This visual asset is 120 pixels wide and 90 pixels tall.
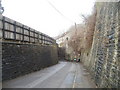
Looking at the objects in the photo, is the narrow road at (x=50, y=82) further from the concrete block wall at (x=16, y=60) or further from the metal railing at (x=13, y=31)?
the metal railing at (x=13, y=31)

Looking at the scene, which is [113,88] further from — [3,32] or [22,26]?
[22,26]

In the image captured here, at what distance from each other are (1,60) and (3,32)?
2230 millimetres

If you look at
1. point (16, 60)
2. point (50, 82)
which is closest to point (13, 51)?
point (16, 60)

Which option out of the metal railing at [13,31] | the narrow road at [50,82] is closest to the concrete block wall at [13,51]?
the metal railing at [13,31]

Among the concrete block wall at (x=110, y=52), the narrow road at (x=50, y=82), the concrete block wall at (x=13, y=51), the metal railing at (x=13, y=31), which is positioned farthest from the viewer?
the metal railing at (x=13, y=31)

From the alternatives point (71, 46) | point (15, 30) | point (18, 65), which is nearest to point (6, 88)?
point (18, 65)

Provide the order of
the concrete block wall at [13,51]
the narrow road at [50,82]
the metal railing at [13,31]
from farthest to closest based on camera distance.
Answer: the metal railing at [13,31] → the concrete block wall at [13,51] → the narrow road at [50,82]

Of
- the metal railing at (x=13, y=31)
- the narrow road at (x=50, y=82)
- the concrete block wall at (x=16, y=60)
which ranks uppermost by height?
the metal railing at (x=13, y=31)

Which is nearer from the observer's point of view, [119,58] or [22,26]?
[119,58]

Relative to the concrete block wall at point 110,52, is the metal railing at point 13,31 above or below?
above

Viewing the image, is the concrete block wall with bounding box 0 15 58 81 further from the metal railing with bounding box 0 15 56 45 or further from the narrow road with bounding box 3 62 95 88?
the narrow road with bounding box 3 62 95 88

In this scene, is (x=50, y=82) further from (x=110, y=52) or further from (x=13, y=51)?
(x=110, y=52)

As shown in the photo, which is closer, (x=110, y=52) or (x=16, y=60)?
(x=110, y=52)

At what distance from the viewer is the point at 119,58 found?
7137mm
